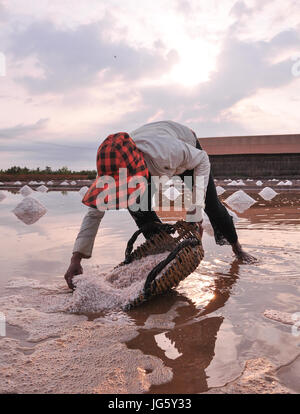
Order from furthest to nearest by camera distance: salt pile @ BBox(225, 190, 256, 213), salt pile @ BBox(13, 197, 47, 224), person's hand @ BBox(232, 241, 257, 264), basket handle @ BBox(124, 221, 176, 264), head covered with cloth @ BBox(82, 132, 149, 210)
Result: salt pile @ BBox(225, 190, 256, 213) < salt pile @ BBox(13, 197, 47, 224) < person's hand @ BBox(232, 241, 257, 264) < basket handle @ BBox(124, 221, 176, 264) < head covered with cloth @ BBox(82, 132, 149, 210)

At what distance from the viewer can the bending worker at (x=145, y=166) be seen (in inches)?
65.2

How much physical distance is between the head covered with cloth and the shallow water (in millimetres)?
525

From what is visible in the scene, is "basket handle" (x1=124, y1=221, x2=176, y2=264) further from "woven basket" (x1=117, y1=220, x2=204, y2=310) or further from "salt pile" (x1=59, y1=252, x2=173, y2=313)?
"salt pile" (x1=59, y1=252, x2=173, y2=313)

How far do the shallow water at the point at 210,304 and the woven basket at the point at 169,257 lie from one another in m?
0.10

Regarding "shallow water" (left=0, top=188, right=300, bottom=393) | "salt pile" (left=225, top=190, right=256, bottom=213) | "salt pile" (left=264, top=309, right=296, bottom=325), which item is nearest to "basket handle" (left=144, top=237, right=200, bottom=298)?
"shallow water" (left=0, top=188, right=300, bottom=393)

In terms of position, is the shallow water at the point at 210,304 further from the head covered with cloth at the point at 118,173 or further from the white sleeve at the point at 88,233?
the head covered with cloth at the point at 118,173

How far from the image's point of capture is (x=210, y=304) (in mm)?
1734

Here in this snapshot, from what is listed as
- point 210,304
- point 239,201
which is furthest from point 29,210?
point 210,304

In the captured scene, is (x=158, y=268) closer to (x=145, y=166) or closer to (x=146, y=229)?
(x=145, y=166)

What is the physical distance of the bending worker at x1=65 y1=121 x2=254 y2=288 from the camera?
65.2 inches

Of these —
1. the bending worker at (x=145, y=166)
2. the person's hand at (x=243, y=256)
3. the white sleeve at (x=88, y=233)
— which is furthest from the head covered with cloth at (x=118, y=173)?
the person's hand at (x=243, y=256)

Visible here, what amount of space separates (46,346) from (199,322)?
0.61m

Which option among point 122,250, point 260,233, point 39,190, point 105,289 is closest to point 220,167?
point 39,190

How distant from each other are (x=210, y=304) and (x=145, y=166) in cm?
73
